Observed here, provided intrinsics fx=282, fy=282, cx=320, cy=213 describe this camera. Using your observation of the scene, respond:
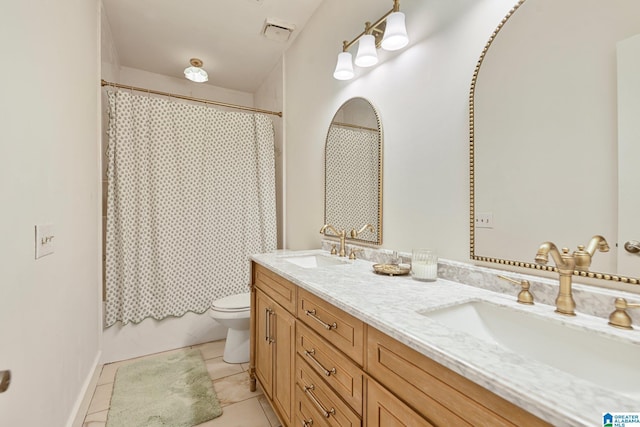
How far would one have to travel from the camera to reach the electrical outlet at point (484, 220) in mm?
1035

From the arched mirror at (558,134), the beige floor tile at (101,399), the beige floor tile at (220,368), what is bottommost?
the beige floor tile at (220,368)

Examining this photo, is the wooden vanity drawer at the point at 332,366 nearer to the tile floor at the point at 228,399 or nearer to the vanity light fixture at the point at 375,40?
the tile floor at the point at 228,399

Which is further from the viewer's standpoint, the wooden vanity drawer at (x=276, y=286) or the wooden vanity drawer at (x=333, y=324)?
the wooden vanity drawer at (x=276, y=286)

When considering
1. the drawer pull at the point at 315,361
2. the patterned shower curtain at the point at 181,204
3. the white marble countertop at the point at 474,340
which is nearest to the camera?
the white marble countertop at the point at 474,340

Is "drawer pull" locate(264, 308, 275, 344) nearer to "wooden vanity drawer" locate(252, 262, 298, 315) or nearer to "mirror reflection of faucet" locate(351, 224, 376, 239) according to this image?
"wooden vanity drawer" locate(252, 262, 298, 315)

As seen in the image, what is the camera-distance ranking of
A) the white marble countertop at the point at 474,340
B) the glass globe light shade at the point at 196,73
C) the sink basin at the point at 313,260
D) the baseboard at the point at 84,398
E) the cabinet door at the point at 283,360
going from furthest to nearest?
the glass globe light shade at the point at 196,73 → the sink basin at the point at 313,260 → the baseboard at the point at 84,398 → the cabinet door at the point at 283,360 → the white marble countertop at the point at 474,340

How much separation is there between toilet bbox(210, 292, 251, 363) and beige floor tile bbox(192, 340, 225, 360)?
0.11 meters

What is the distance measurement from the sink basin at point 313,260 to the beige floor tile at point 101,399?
53.9 inches

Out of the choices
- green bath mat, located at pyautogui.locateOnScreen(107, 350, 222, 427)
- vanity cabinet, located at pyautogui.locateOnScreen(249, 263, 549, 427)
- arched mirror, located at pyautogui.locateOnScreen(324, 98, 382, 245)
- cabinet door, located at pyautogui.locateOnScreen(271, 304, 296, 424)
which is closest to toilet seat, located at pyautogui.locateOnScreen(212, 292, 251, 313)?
green bath mat, located at pyautogui.locateOnScreen(107, 350, 222, 427)

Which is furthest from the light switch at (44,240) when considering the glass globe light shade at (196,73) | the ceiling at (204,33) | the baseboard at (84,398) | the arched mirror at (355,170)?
the glass globe light shade at (196,73)

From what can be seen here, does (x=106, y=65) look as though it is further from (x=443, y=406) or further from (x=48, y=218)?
(x=443, y=406)

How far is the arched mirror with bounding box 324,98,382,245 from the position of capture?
159 centimetres

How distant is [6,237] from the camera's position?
0.80 meters

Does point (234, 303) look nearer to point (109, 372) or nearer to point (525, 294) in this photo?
point (109, 372)
